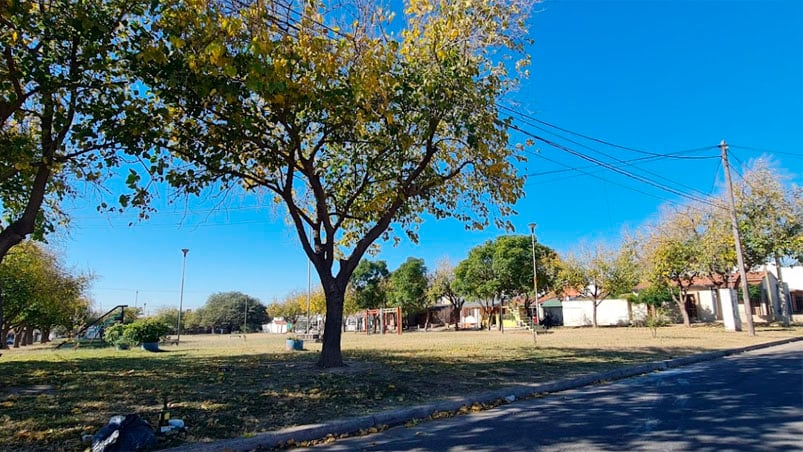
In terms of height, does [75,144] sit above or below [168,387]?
above

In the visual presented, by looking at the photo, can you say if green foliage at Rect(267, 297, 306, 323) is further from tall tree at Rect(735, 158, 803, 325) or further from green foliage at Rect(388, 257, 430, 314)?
tall tree at Rect(735, 158, 803, 325)

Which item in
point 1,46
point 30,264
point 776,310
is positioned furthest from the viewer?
point 776,310

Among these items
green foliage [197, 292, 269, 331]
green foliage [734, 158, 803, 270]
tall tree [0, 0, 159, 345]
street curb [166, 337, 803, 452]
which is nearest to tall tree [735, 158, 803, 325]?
green foliage [734, 158, 803, 270]

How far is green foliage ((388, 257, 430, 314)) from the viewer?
155 ft

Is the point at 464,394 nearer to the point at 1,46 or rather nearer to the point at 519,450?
the point at 519,450

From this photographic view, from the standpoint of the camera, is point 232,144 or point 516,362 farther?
point 516,362

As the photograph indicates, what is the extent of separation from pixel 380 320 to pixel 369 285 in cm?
1110

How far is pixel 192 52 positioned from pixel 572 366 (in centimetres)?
1090

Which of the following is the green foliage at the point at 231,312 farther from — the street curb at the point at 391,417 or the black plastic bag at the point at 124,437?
the black plastic bag at the point at 124,437

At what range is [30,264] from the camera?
25.1 meters

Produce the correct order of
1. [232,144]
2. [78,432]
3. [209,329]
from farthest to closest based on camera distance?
[209,329] → [232,144] → [78,432]

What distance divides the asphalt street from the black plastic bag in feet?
6.01

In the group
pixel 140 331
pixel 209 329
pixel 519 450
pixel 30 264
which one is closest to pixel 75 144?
pixel 519 450

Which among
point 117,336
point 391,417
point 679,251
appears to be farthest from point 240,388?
point 679,251
